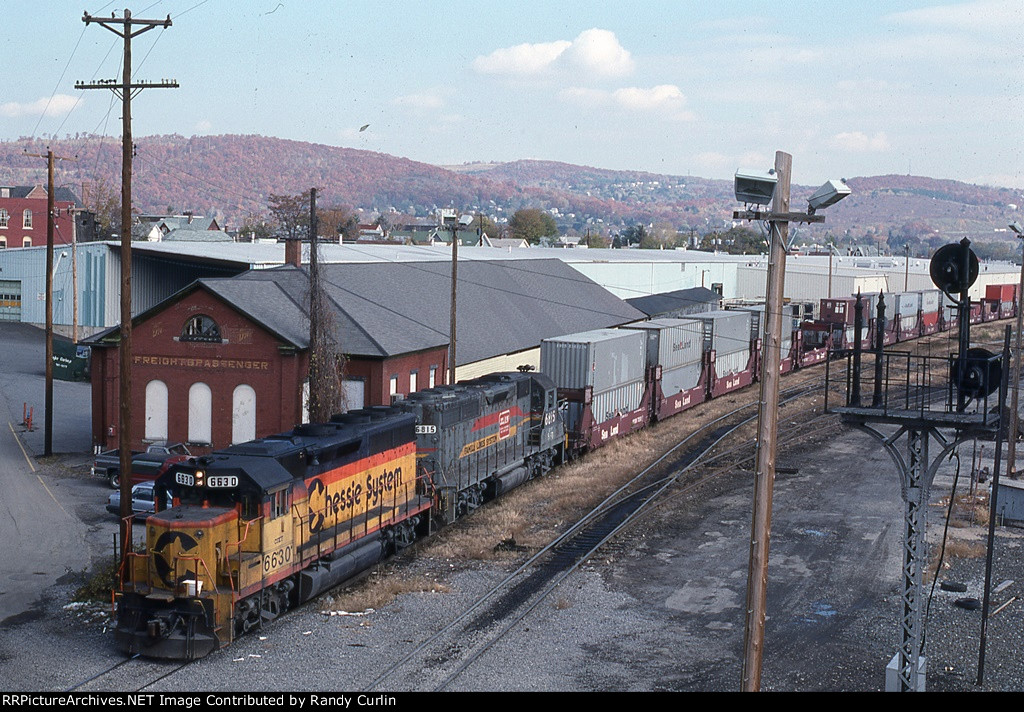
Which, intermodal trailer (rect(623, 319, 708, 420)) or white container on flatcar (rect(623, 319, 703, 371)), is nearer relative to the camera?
white container on flatcar (rect(623, 319, 703, 371))

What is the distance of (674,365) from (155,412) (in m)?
21.7

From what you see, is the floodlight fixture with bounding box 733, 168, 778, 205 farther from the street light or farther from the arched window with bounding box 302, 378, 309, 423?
the arched window with bounding box 302, 378, 309, 423

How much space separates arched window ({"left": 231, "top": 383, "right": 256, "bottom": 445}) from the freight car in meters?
10.0

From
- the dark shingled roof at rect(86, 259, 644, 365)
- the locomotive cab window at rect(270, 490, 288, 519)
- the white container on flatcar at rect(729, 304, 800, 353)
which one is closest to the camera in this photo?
the locomotive cab window at rect(270, 490, 288, 519)

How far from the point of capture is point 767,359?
496 inches

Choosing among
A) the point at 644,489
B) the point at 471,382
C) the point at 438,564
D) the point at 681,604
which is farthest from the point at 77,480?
the point at 681,604

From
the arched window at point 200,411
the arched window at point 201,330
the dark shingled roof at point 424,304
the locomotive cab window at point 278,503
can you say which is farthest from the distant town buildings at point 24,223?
the locomotive cab window at point 278,503

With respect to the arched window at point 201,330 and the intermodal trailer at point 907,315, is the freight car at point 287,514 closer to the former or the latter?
the arched window at point 201,330

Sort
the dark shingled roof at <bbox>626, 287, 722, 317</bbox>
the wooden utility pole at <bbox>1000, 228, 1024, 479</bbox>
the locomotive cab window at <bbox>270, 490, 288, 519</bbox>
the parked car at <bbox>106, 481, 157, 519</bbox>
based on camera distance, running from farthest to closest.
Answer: the dark shingled roof at <bbox>626, 287, 722, 317</bbox> < the wooden utility pole at <bbox>1000, 228, 1024, 479</bbox> < the parked car at <bbox>106, 481, 157, 519</bbox> < the locomotive cab window at <bbox>270, 490, 288, 519</bbox>

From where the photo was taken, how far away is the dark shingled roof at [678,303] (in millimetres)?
60750

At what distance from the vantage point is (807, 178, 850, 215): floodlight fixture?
12047 millimetres

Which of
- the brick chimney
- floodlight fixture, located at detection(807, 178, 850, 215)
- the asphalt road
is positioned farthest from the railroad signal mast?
the brick chimney

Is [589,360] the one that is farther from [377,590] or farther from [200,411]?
[377,590]
